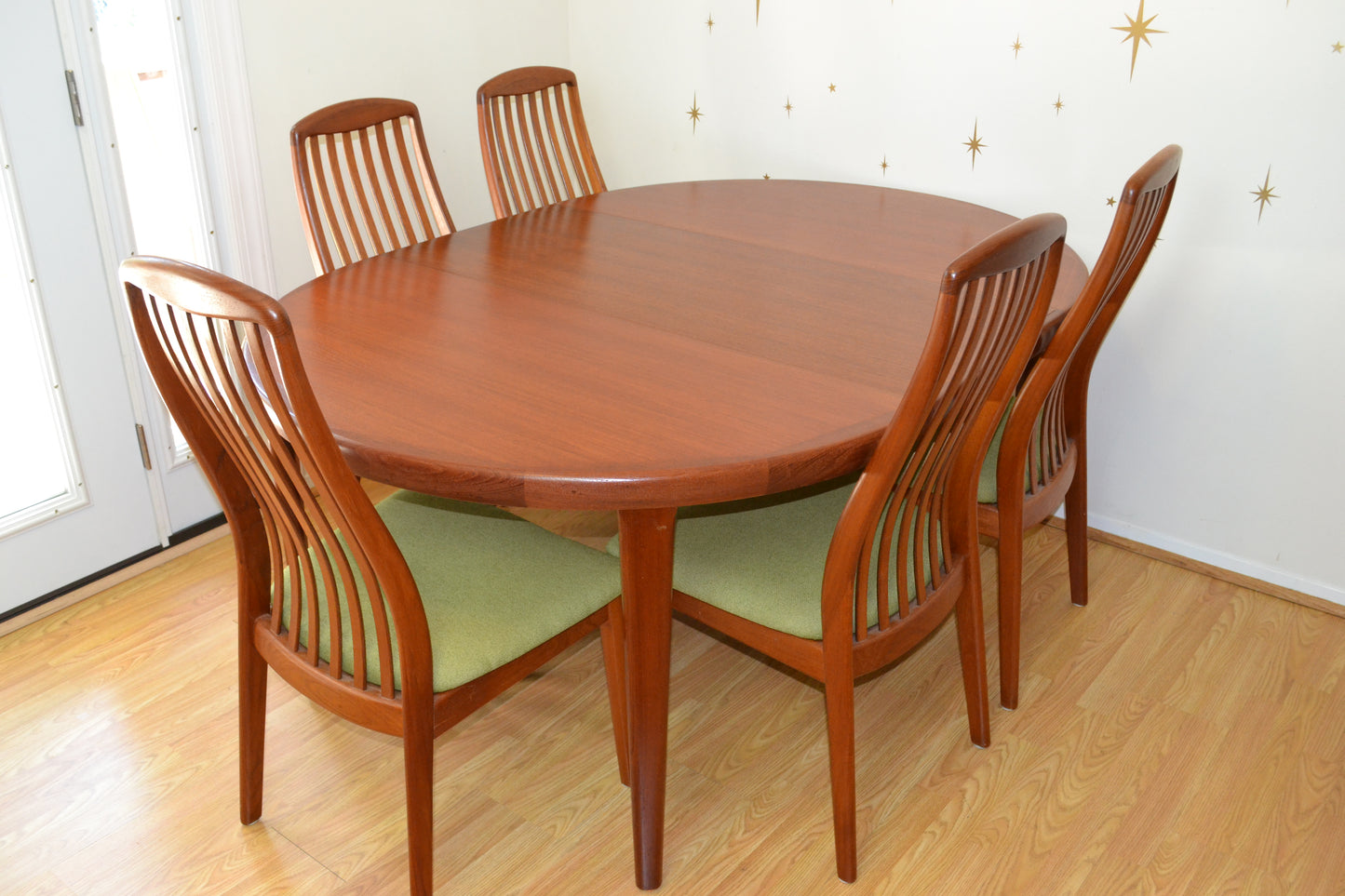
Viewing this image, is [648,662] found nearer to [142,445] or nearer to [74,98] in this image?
[142,445]

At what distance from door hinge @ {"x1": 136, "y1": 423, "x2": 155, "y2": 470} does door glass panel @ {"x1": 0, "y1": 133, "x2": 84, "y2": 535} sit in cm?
14

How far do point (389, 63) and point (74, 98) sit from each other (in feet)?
2.66

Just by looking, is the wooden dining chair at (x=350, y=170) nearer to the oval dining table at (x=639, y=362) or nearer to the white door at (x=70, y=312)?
the oval dining table at (x=639, y=362)

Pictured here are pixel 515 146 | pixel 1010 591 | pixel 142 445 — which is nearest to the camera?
pixel 1010 591

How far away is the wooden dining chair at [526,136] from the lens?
240 cm

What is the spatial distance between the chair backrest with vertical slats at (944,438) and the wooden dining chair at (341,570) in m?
0.37

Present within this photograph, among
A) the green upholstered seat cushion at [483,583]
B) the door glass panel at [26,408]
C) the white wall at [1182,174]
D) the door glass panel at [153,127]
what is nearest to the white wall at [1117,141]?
the white wall at [1182,174]

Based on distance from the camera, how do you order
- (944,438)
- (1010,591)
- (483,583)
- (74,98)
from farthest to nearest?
1. (74,98)
2. (1010,591)
3. (483,583)
4. (944,438)

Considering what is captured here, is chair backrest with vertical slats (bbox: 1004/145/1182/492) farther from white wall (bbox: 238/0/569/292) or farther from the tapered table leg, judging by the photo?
white wall (bbox: 238/0/569/292)

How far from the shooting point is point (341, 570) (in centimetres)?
134

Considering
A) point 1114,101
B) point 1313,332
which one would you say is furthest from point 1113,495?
point 1114,101

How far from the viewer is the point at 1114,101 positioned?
2230 mm

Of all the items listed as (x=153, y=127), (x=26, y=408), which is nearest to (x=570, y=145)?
(x=153, y=127)

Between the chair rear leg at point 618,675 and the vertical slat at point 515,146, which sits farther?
the vertical slat at point 515,146
